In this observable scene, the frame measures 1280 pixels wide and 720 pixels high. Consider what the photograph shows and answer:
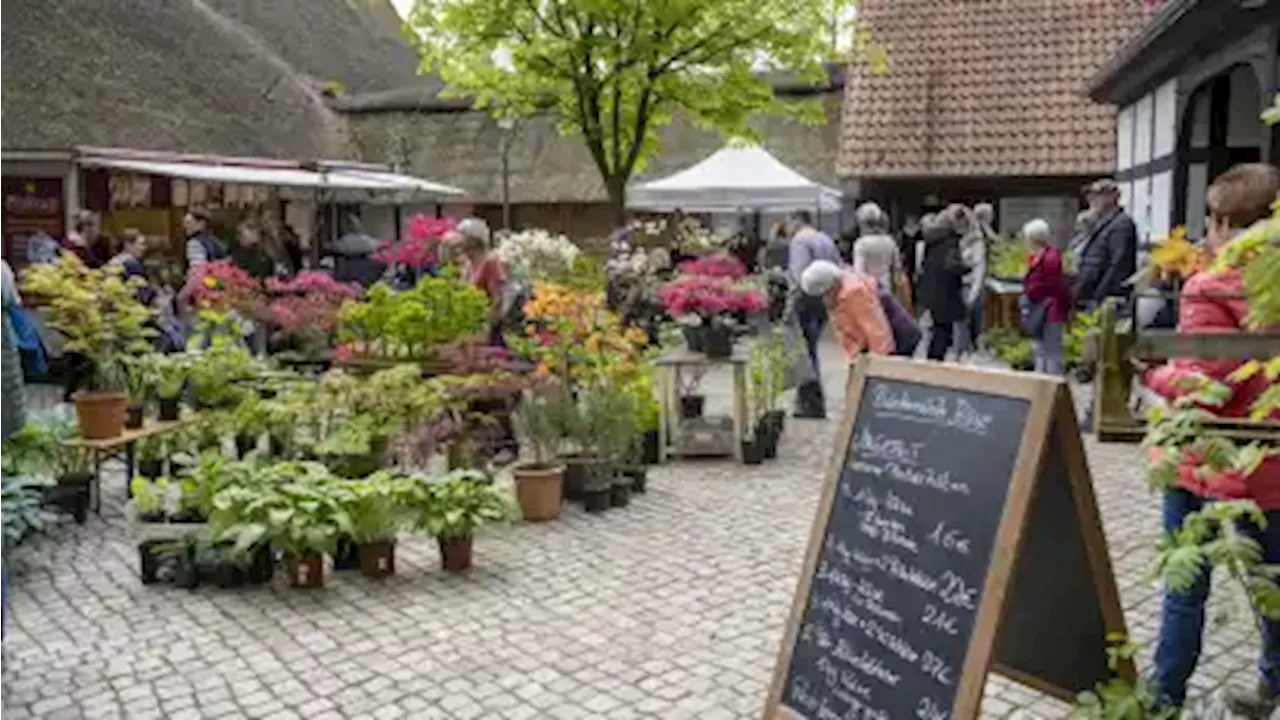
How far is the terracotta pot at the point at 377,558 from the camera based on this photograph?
5.49 metres

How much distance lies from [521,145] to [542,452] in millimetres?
19207

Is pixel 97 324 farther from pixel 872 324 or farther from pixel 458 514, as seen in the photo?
pixel 872 324

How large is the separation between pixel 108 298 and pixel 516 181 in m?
18.2

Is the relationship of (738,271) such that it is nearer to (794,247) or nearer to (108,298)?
(794,247)

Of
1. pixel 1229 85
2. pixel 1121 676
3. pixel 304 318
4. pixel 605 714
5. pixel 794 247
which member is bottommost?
pixel 605 714

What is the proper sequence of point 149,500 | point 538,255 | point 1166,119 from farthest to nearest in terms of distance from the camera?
1. point 538,255
2. point 1166,119
3. point 149,500

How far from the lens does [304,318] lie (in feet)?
28.4

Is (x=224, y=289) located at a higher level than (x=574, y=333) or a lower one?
higher

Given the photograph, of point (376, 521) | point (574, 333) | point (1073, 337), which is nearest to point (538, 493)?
point (574, 333)

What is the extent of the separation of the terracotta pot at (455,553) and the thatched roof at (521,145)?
18.5 meters

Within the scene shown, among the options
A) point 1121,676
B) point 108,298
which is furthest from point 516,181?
point 1121,676

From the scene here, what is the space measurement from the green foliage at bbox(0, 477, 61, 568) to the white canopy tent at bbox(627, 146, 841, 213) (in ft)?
35.7

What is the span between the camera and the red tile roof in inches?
667

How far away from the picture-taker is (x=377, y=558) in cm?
550
